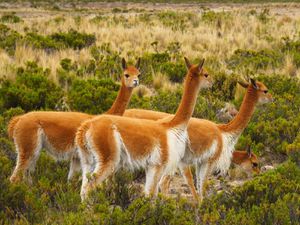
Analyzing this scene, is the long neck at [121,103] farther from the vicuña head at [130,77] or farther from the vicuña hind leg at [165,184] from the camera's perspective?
the vicuña hind leg at [165,184]

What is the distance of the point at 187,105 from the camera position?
5.86 metres

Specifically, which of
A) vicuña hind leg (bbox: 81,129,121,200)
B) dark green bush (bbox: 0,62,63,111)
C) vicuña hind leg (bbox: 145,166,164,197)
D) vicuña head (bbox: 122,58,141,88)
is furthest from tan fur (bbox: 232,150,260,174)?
dark green bush (bbox: 0,62,63,111)

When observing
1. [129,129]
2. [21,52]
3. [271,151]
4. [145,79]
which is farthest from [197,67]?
[21,52]

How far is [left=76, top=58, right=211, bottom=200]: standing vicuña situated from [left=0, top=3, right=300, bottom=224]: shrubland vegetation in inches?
8.6

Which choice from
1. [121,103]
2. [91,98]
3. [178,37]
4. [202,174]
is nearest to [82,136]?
[121,103]

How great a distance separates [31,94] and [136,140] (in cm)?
431

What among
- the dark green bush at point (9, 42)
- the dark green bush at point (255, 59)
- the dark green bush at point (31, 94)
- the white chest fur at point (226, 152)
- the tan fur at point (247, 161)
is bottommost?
the dark green bush at point (9, 42)

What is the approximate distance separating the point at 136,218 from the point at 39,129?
180 centimetres

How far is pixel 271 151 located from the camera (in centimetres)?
815

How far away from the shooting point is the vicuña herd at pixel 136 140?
5.44 meters

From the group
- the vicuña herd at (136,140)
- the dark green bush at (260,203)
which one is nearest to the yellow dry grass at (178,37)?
the vicuña herd at (136,140)

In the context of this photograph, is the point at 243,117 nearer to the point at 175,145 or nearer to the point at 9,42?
the point at 175,145

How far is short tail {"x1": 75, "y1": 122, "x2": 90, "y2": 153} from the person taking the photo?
551cm

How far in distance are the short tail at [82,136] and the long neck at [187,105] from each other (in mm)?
857
